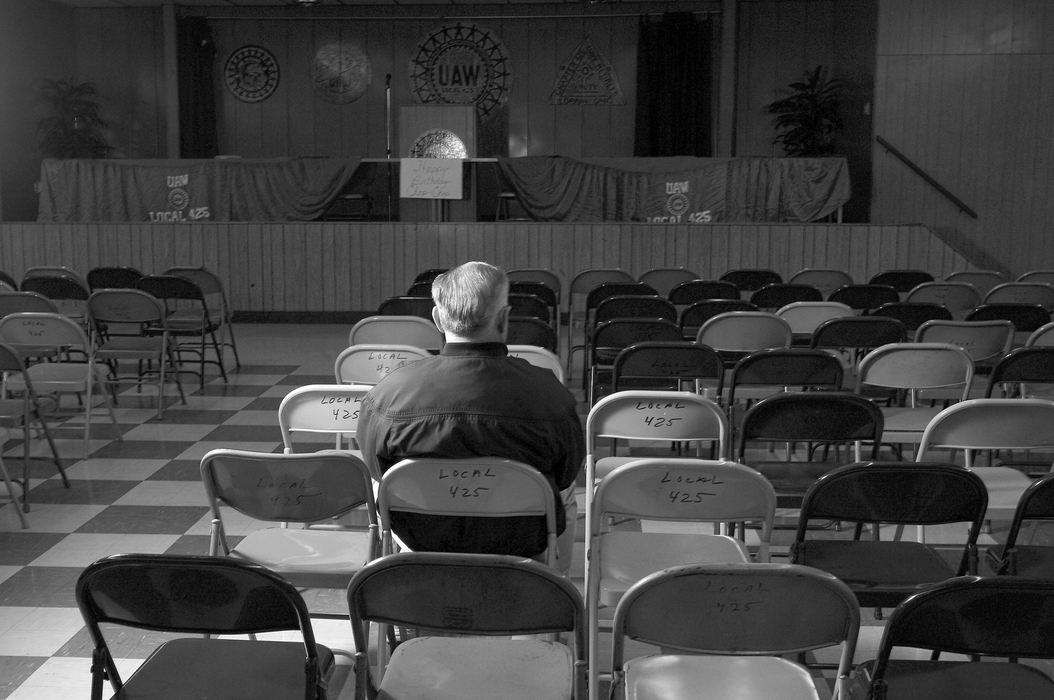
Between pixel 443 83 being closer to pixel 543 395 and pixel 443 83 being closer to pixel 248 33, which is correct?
pixel 248 33

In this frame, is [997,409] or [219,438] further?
[219,438]

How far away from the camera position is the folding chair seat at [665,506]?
2.82m

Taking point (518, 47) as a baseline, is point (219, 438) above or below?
below

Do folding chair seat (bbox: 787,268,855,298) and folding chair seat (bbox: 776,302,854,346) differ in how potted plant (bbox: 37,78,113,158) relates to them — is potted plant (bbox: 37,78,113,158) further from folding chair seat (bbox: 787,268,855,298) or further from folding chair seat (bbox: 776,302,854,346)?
folding chair seat (bbox: 776,302,854,346)

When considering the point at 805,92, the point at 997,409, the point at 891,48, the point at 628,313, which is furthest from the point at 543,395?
the point at 805,92

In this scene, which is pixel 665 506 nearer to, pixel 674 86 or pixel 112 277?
pixel 112 277

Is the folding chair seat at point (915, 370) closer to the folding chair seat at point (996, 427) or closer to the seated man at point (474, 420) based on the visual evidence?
the folding chair seat at point (996, 427)

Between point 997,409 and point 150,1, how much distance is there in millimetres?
13976

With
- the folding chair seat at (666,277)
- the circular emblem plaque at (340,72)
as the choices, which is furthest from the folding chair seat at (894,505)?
the circular emblem plaque at (340,72)

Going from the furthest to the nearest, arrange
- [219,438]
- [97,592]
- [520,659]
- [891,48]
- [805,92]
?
[805,92]
[891,48]
[219,438]
[520,659]
[97,592]

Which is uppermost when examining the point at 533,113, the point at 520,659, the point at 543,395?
the point at 533,113

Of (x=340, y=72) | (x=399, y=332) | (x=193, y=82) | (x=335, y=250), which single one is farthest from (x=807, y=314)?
(x=193, y=82)

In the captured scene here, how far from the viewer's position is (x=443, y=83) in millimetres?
15508

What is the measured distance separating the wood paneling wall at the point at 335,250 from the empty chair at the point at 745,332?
5749mm
